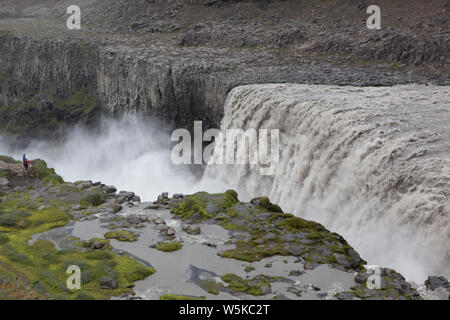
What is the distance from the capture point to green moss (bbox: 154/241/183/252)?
25.8m

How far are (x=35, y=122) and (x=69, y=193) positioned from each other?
5062 centimetres

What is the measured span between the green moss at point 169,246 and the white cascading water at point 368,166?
1016cm

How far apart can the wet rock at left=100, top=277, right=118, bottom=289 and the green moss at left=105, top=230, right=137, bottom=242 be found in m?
5.41

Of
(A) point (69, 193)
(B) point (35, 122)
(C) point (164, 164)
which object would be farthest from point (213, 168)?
(B) point (35, 122)

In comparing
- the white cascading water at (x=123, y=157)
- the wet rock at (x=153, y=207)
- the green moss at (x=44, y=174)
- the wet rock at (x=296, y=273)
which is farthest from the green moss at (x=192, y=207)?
the white cascading water at (x=123, y=157)

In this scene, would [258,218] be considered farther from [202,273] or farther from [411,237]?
[411,237]

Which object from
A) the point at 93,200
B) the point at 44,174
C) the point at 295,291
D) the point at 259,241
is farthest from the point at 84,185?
the point at 295,291

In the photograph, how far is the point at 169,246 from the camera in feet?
85.3

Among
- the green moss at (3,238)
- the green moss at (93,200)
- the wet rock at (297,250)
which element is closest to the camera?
the wet rock at (297,250)

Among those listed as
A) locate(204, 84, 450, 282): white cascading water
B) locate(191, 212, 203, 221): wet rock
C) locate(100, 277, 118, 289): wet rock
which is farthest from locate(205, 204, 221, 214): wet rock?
locate(100, 277, 118, 289): wet rock

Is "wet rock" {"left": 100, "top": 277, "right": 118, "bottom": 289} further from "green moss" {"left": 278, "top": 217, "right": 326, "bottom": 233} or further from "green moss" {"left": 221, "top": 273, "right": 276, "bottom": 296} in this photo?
"green moss" {"left": 278, "top": 217, "right": 326, "bottom": 233}

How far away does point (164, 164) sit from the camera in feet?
200

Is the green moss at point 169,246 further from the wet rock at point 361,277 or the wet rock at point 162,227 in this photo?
the wet rock at point 361,277

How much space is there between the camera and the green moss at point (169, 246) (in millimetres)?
25819
